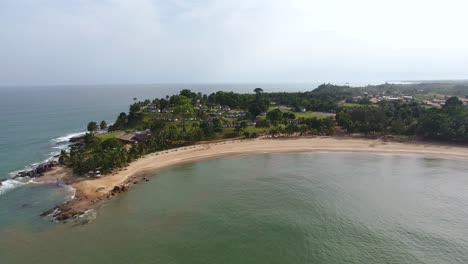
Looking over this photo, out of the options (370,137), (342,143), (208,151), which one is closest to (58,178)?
(208,151)

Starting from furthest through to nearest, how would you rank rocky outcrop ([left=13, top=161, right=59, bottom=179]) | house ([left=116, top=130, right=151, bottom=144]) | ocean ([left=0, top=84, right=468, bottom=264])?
house ([left=116, top=130, right=151, bottom=144]) < rocky outcrop ([left=13, top=161, right=59, bottom=179]) < ocean ([left=0, top=84, right=468, bottom=264])

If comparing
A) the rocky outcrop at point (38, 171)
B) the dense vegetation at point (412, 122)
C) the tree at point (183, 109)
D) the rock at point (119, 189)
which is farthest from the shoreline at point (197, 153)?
the tree at point (183, 109)

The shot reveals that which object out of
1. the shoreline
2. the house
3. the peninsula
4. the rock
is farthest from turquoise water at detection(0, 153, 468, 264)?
the house

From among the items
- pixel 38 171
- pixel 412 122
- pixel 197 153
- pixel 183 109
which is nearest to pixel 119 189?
pixel 38 171

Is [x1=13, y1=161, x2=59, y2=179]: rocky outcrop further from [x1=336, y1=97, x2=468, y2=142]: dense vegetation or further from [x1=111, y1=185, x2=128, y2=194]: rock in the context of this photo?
[x1=336, y1=97, x2=468, y2=142]: dense vegetation

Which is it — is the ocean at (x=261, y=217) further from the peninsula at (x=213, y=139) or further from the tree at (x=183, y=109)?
the tree at (x=183, y=109)

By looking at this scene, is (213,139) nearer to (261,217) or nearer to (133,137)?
(133,137)
